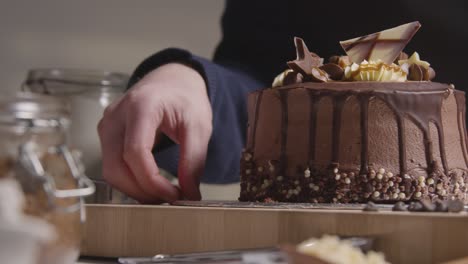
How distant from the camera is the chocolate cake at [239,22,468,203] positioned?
875mm

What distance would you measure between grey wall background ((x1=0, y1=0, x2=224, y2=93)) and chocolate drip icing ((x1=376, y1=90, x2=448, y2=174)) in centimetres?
140

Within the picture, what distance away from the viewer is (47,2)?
7.07ft

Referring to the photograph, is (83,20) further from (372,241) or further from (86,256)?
(372,241)

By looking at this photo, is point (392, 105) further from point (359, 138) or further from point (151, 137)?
point (151, 137)

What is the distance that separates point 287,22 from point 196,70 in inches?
24.7

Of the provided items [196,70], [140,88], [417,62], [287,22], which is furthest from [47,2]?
[417,62]

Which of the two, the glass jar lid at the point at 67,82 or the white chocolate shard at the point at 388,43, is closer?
the white chocolate shard at the point at 388,43

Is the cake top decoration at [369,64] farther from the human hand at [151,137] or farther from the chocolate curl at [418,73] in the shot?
the human hand at [151,137]

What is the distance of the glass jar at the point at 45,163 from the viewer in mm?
458

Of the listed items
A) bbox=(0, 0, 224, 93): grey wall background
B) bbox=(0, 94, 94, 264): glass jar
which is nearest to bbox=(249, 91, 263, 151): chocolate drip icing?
bbox=(0, 94, 94, 264): glass jar

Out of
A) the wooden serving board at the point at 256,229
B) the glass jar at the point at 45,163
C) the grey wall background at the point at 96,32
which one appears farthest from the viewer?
the grey wall background at the point at 96,32

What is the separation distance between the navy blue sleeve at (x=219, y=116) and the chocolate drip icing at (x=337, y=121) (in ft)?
1.28

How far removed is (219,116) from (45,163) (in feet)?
3.35

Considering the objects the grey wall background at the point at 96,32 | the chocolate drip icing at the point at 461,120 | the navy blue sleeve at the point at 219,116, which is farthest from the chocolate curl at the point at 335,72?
the grey wall background at the point at 96,32
